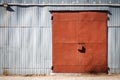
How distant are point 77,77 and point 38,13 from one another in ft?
11.8

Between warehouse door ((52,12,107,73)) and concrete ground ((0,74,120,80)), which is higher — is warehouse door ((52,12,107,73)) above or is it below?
above

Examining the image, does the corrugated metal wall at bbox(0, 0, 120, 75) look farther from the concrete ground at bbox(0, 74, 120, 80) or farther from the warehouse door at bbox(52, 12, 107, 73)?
the concrete ground at bbox(0, 74, 120, 80)

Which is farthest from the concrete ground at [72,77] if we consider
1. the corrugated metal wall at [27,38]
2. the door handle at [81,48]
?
the door handle at [81,48]

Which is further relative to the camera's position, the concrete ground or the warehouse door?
the warehouse door

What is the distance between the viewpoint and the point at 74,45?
57.5 feet

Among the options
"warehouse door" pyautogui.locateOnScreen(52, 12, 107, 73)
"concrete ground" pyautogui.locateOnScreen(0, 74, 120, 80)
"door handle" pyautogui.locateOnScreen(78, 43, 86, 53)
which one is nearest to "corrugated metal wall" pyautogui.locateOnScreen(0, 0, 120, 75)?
"warehouse door" pyautogui.locateOnScreen(52, 12, 107, 73)

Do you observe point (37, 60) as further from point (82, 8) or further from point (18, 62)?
point (82, 8)

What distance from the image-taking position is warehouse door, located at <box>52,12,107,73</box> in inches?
688

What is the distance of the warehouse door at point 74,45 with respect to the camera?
17.5 m

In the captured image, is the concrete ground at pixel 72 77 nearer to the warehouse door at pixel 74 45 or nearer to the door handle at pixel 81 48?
the warehouse door at pixel 74 45

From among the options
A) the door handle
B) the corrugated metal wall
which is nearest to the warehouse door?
the door handle

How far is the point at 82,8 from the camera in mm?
17547

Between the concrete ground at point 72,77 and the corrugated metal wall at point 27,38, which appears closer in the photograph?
the concrete ground at point 72,77

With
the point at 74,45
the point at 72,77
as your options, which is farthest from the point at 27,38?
the point at 72,77
